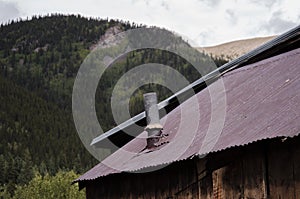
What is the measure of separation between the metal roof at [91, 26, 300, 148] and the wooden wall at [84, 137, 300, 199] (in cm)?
244

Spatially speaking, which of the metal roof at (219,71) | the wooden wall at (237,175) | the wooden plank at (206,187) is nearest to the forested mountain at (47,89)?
the metal roof at (219,71)

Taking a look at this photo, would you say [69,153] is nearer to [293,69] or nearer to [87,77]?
[87,77]

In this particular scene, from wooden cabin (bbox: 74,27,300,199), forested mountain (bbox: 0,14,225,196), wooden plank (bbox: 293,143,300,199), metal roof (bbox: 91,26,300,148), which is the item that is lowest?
wooden plank (bbox: 293,143,300,199)

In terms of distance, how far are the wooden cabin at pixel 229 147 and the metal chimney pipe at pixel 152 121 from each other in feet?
0.42

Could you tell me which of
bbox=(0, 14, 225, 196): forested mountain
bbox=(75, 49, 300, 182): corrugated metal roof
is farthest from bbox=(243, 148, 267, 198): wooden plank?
bbox=(0, 14, 225, 196): forested mountain

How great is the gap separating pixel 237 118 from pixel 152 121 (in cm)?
217

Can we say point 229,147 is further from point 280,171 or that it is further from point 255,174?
point 280,171

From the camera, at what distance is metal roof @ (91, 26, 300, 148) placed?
27.5ft

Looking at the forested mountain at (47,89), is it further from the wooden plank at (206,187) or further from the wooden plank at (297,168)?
the wooden plank at (297,168)

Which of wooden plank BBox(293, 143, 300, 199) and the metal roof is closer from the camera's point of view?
wooden plank BBox(293, 143, 300, 199)

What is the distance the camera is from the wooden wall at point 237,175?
5.67m

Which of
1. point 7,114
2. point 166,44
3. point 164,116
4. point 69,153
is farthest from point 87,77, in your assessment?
point 164,116

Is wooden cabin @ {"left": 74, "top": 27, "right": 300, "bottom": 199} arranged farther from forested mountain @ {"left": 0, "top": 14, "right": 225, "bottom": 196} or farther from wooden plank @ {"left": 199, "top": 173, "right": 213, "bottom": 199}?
forested mountain @ {"left": 0, "top": 14, "right": 225, "bottom": 196}

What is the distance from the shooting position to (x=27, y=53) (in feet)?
586
